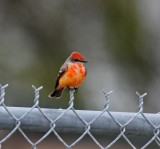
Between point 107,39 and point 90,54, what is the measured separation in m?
0.45

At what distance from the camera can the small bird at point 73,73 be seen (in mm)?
3988

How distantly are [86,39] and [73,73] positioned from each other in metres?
7.77

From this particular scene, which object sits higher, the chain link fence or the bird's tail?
the chain link fence

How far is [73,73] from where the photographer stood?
4016 mm

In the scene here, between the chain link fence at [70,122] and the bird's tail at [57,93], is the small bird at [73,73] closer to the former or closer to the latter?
the bird's tail at [57,93]

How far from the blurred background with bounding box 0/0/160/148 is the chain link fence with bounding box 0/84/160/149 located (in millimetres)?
8611

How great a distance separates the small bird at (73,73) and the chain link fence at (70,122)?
4.37 feet

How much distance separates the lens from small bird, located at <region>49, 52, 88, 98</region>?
3988 millimetres

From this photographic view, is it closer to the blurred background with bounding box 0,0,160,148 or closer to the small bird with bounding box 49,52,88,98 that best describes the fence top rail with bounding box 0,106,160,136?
the small bird with bounding box 49,52,88,98

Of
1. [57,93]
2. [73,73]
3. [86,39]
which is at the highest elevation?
[86,39]

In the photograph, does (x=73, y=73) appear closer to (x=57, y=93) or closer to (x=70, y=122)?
(x=57, y=93)

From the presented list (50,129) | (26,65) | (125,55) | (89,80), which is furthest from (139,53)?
(50,129)

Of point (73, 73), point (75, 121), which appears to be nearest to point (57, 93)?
point (73, 73)

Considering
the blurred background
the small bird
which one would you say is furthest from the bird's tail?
the blurred background
